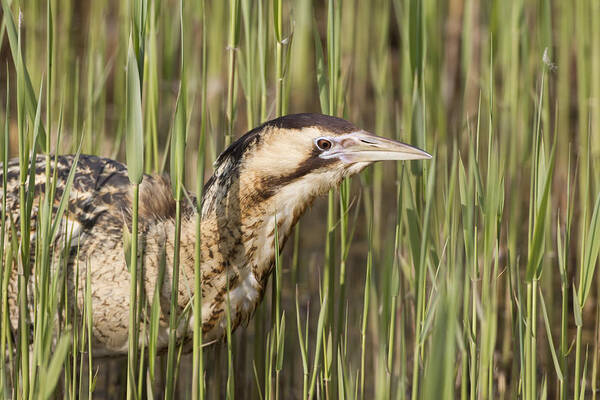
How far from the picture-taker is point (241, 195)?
2047mm

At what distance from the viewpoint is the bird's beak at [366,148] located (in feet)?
6.18

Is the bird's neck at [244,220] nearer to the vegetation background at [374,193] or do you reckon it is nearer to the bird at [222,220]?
the bird at [222,220]

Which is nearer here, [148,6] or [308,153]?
[148,6]

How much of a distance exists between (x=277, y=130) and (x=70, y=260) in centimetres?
60

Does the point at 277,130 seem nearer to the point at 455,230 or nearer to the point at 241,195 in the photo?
the point at 241,195

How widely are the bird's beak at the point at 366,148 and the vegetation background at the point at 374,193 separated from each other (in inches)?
3.1

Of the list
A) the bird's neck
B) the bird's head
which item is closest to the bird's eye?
the bird's head

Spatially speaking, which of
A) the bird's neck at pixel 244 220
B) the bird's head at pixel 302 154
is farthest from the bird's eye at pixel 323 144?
the bird's neck at pixel 244 220

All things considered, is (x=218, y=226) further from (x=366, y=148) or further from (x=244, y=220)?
(x=366, y=148)

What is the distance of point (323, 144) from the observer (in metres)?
1.95

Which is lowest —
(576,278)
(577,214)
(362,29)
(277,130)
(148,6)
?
(576,278)

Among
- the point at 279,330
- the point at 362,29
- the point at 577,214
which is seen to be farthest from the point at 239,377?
the point at 362,29

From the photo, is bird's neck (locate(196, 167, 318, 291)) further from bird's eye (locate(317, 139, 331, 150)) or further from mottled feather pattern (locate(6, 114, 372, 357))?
bird's eye (locate(317, 139, 331, 150))

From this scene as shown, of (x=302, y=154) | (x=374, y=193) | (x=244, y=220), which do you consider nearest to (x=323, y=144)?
(x=302, y=154)
